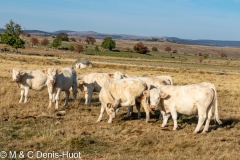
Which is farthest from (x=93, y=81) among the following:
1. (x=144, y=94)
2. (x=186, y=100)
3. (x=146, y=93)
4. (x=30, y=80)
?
(x=186, y=100)

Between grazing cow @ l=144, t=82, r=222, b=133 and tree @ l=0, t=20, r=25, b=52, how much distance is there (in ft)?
268

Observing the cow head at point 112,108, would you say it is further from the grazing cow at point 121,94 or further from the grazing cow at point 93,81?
the grazing cow at point 93,81

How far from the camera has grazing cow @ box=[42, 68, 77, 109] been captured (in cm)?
1642

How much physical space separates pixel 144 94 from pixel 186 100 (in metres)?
1.79

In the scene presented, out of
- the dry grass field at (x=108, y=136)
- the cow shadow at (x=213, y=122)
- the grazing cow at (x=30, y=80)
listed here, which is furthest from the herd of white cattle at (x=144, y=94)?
the dry grass field at (x=108, y=136)

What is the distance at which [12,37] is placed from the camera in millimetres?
90938

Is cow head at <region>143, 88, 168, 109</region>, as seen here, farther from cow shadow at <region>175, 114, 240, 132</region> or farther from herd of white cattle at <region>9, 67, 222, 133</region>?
cow shadow at <region>175, 114, 240, 132</region>

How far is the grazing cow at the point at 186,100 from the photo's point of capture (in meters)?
12.4

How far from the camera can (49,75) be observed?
1641cm

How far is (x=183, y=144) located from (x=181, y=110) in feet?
7.90

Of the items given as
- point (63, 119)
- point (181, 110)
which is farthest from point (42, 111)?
point (181, 110)

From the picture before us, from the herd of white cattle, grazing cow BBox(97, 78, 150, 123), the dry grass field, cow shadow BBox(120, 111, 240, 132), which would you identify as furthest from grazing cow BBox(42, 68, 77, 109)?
cow shadow BBox(120, 111, 240, 132)

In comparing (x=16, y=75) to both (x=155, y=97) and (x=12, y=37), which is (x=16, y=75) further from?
(x=12, y=37)

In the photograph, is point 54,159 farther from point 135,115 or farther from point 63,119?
point 135,115
